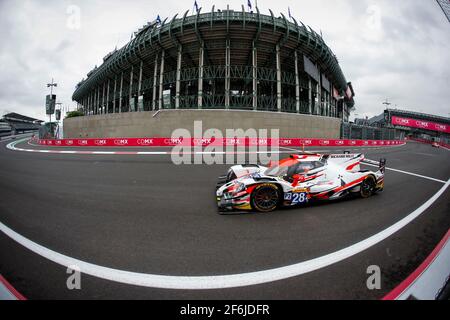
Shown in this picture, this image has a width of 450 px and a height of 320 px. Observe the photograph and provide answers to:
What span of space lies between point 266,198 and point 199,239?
5.23ft

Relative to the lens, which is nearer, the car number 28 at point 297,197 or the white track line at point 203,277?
the white track line at point 203,277

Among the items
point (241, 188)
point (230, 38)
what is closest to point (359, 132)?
point (230, 38)

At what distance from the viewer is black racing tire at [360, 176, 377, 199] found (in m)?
4.55

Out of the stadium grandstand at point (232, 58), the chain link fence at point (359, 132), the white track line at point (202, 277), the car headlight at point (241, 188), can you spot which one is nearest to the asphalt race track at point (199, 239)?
the white track line at point (202, 277)

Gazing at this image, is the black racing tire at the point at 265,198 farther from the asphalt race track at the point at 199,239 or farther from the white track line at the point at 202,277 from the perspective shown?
the white track line at the point at 202,277

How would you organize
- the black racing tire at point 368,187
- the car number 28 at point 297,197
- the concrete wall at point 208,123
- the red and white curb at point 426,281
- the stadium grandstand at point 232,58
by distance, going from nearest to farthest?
the red and white curb at point 426,281 < the car number 28 at point 297,197 < the black racing tire at point 368,187 < the concrete wall at point 208,123 < the stadium grandstand at point 232,58

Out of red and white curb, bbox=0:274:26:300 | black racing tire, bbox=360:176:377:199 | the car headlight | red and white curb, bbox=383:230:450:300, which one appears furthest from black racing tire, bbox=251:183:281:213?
red and white curb, bbox=0:274:26:300

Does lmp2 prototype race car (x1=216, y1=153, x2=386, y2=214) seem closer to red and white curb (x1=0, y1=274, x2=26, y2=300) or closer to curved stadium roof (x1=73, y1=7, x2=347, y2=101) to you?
red and white curb (x1=0, y1=274, x2=26, y2=300)

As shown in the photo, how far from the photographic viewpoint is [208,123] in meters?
20.0

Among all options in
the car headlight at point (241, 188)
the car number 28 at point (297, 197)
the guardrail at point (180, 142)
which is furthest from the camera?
the guardrail at point (180, 142)

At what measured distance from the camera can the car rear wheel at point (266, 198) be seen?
366 cm

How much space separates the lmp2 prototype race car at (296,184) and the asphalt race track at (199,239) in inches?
9.0

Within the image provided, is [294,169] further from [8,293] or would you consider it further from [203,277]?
[8,293]
